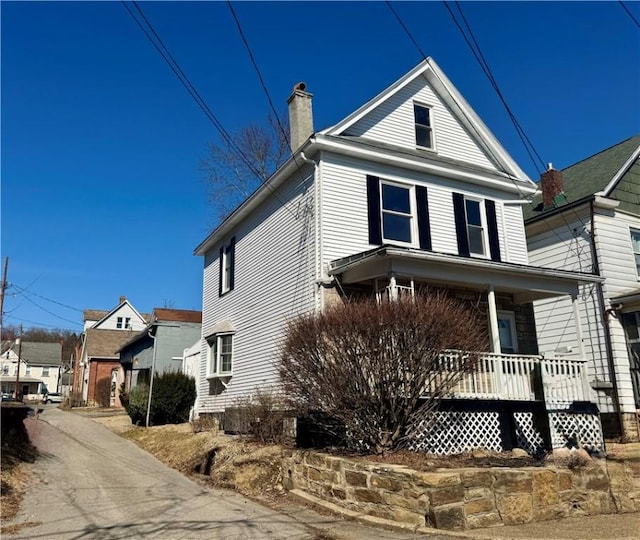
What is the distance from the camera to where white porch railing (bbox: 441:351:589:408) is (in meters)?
10.4

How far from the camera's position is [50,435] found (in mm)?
15258

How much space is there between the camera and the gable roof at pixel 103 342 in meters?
38.8

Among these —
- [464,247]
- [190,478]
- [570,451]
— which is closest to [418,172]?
[464,247]

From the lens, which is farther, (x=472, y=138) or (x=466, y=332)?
(x=472, y=138)

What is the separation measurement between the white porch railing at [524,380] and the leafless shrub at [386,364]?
1.52 m

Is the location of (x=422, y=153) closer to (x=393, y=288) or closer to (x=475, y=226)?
(x=475, y=226)

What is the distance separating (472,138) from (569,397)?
8063 mm

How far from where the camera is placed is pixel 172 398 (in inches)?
723

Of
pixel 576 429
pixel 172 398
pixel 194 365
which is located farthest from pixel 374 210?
pixel 194 365

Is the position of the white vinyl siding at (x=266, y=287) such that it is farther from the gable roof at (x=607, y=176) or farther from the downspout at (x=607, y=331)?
the gable roof at (x=607, y=176)

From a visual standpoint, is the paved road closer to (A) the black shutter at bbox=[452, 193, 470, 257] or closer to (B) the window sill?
(B) the window sill

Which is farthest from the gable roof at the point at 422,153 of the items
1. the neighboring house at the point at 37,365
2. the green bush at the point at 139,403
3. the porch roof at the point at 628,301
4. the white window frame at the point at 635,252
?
the neighboring house at the point at 37,365

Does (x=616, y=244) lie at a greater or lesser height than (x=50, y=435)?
greater

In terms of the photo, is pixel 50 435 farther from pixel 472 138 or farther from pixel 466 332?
pixel 472 138
